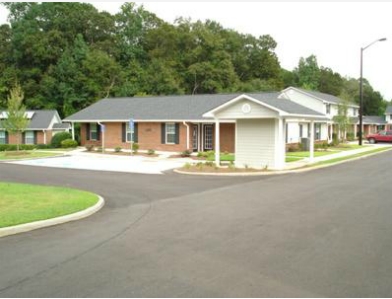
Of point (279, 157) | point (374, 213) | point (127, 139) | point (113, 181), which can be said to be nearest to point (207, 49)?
point (127, 139)

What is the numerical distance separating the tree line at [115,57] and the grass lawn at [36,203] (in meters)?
41.4

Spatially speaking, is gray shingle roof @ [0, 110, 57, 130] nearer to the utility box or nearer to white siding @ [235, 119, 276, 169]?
the utility box

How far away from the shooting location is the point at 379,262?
674 cm

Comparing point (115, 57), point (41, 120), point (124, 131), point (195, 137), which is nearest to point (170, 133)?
point (195, 137)

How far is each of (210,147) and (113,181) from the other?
16.0m

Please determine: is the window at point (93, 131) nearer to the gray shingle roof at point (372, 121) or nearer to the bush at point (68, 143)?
the bush at point (68, 143)

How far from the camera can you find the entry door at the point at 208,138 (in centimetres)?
3325

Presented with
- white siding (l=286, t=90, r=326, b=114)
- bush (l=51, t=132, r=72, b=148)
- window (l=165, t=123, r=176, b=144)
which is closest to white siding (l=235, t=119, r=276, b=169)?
window (l=165, t=123, r=176, b=144)

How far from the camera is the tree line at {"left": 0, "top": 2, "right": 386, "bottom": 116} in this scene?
57.8 m

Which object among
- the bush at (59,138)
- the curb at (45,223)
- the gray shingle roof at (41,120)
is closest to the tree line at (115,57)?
the gray shingle roof at (41,120)

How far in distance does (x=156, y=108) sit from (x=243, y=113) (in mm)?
14431

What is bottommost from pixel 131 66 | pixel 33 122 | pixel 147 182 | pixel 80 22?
pixel 147 182

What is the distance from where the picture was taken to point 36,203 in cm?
1165

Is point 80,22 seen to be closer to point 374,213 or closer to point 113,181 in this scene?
point 113,181
